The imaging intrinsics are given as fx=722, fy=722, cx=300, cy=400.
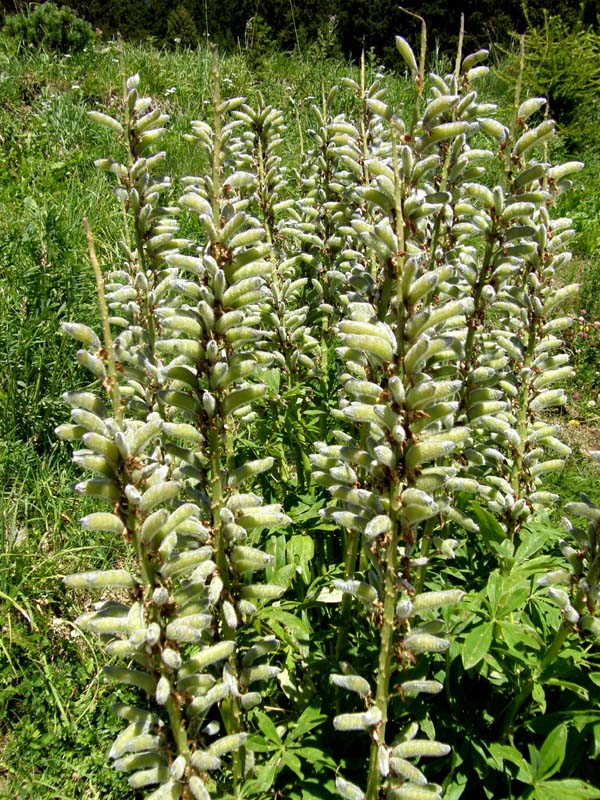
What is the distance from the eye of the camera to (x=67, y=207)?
7.16 m

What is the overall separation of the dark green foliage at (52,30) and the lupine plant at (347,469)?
39.2ft

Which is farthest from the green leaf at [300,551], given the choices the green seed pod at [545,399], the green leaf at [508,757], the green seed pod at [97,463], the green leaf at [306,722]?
the green seed pod at [97,463]

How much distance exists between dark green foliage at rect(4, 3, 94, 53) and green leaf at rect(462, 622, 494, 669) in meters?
14.0

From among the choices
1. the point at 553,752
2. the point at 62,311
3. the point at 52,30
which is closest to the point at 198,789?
the point at 553,752

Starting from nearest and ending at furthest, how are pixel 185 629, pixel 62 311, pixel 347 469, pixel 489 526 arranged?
pixel 185 629, pixel 347 469, pixel 489 526, pixel 62 311

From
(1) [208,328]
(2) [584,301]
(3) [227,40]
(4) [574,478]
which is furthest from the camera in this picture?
(3) [227,40]

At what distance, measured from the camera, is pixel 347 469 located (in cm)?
221

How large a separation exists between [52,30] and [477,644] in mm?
14905

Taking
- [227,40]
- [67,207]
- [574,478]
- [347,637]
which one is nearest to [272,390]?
[347,637]

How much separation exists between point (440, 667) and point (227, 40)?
19.5m

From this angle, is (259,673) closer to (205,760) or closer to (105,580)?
(205,760)

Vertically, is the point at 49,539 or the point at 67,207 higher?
the point at 67,207

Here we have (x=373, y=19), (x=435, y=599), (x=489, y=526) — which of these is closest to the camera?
(x=435, y=599)

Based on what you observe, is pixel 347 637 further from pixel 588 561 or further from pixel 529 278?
pixel 529 278
